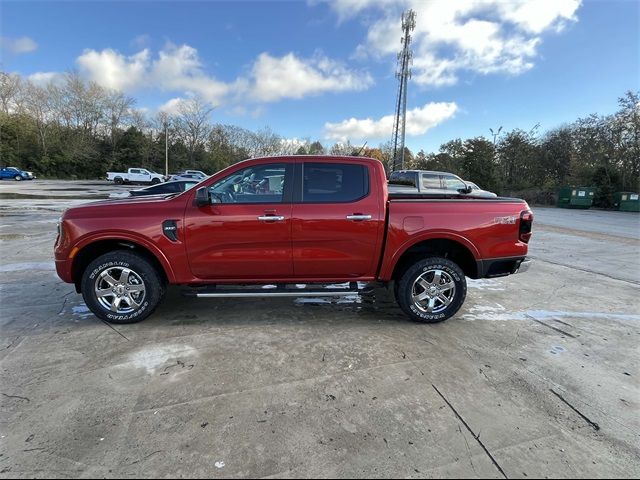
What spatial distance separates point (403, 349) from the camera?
3.74 metres

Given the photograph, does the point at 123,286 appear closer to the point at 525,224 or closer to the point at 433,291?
the point at 433,291

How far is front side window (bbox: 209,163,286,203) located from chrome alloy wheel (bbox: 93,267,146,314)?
1301 millimetres

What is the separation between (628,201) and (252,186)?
3077 cm

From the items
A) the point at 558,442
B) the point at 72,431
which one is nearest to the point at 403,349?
the point at 558,442

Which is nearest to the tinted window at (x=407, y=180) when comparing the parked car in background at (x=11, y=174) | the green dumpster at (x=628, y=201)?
the green dumpster at (x=628, y=201)

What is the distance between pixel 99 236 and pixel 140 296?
31.2 inches

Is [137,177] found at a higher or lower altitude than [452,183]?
higher

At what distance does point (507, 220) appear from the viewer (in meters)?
4.39

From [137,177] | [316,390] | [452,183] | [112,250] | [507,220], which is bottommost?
[316,390]

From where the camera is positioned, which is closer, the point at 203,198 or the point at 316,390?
the point at 316,390

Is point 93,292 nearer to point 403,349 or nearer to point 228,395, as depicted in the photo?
point 228,395

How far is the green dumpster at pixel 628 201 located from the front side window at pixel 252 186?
3042cm

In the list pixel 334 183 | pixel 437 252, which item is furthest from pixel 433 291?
pixel 334 183

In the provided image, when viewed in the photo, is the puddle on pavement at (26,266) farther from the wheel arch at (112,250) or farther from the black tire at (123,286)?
the black tire at (123,286)
